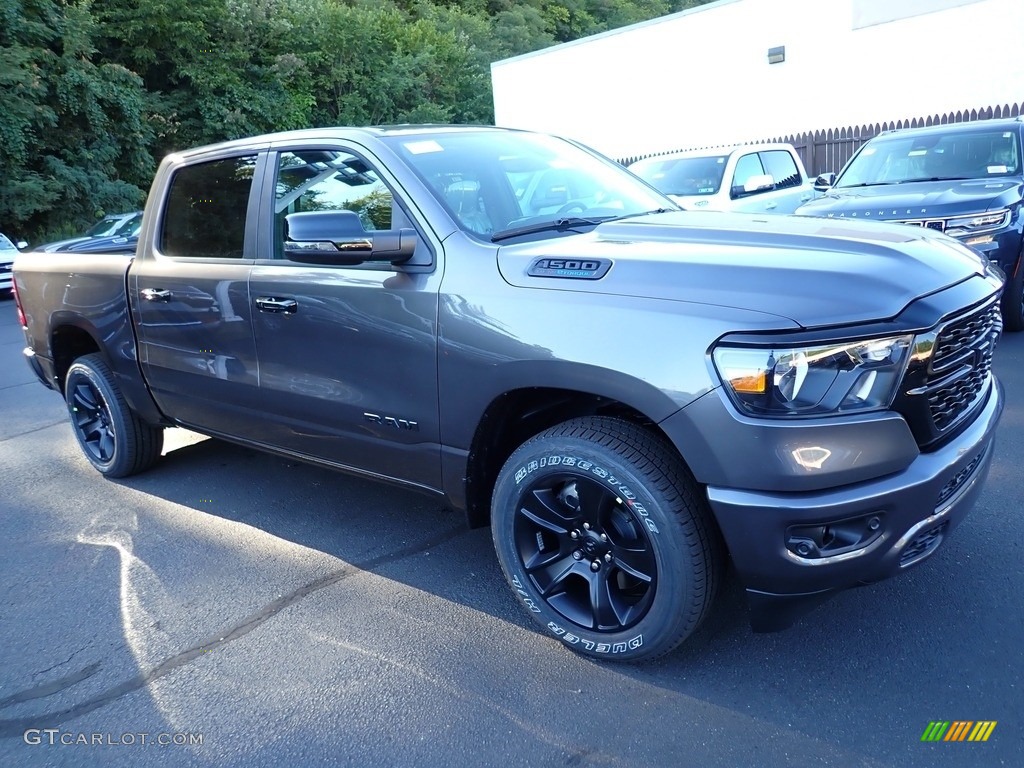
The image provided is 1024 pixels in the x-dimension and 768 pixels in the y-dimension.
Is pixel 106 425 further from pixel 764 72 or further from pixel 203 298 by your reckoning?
pixel 764 72

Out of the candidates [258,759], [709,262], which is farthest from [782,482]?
[258,759]

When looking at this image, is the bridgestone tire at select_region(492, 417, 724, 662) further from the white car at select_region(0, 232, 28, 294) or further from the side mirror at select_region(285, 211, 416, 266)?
the white car at select_region(0, 232, 28, 294)

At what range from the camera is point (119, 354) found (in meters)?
4.82

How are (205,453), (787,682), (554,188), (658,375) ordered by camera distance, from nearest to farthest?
1. (658,375)
2. (787,682)
3. (554,188)
4. (205,453)

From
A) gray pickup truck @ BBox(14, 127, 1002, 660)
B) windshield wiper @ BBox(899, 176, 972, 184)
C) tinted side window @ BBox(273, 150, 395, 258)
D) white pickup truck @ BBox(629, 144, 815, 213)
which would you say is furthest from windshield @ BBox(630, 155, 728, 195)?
tinted side window @ BBox(273, 150, 395, 258)

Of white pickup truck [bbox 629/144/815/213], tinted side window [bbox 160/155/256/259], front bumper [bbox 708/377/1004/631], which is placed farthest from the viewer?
white pickup truck [bbox 629/144/815/213]

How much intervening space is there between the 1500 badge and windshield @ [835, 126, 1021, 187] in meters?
6.31

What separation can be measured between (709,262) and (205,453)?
13.3ft

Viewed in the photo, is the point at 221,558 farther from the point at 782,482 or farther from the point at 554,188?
the point at 782,482

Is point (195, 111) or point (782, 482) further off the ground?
point (195, 111)

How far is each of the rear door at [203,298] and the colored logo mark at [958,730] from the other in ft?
9.70

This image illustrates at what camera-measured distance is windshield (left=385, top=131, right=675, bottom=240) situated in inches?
137

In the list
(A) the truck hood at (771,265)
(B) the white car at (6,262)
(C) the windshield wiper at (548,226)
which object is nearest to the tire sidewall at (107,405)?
(C) the windshield wiper at (548,226)

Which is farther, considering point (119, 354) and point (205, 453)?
point (205, 453)
